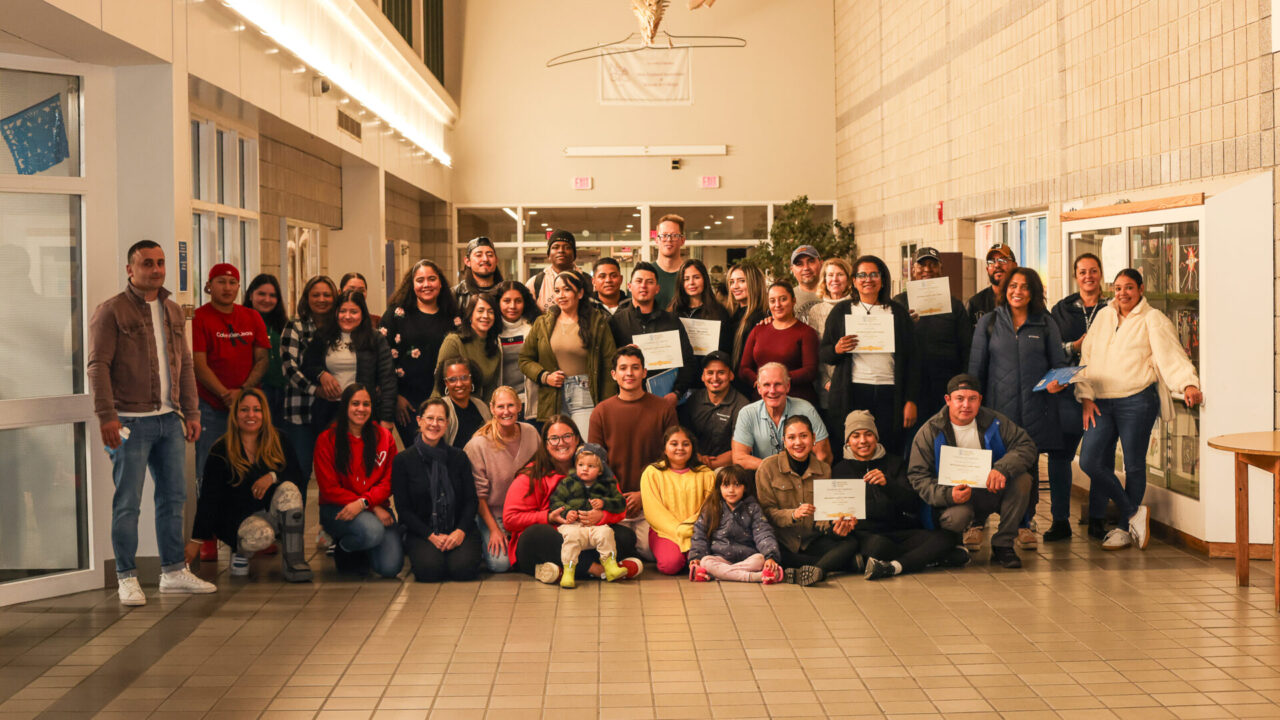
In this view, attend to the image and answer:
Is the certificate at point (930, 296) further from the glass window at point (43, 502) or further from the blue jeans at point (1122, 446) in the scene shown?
the glass window at point (43, 502)

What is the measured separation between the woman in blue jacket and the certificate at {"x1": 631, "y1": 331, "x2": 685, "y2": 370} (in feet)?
6.56

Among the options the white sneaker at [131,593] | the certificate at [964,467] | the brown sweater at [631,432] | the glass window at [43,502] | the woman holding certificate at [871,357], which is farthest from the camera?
the woman holding certificate at [871,357]

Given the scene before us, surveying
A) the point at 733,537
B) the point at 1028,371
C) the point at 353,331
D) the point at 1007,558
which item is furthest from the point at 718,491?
the point at 353,331

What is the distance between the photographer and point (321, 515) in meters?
6.26

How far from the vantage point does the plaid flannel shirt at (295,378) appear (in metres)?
6.71

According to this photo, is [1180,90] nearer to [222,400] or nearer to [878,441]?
[878,441]

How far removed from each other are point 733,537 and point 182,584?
2927 mm

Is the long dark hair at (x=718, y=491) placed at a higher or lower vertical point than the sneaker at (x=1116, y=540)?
higher

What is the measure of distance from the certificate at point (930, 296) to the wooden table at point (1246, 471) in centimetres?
196

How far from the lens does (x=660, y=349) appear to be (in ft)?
22.3

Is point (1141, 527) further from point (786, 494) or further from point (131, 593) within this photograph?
point (131, 593)

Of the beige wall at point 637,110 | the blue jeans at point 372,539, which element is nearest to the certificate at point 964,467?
the blue jeans at point 372,539

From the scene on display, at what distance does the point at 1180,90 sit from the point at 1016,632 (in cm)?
401

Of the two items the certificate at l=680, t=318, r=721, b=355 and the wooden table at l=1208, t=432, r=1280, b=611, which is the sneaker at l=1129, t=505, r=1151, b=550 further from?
the certificate at l=680, t=318, r=721, b=355
